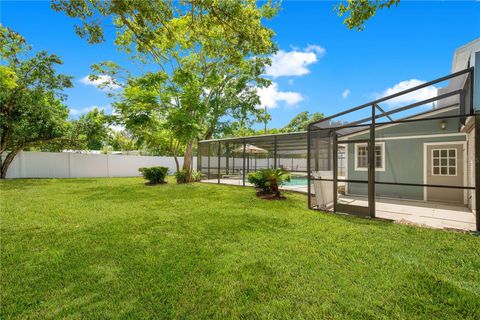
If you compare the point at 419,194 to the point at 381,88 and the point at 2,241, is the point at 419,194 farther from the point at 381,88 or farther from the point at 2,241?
the point at 2,241

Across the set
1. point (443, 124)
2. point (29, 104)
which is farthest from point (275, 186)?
point (29, 104)

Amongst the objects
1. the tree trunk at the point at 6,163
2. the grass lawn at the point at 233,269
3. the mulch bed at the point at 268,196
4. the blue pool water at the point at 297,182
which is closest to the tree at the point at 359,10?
the grass lawn at the point at 233,269

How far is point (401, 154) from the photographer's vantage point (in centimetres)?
789

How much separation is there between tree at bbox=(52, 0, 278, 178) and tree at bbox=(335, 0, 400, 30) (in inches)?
97.7

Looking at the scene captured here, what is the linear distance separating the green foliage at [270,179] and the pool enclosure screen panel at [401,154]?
Result: 4.16ft

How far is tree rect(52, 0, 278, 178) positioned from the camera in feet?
16.6

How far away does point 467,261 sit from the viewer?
3094 mm

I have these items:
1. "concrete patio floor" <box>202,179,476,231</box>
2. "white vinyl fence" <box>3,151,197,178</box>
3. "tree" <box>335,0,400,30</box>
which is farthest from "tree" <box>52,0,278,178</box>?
"white vinyl fence" <box>3,151,197,178</box>

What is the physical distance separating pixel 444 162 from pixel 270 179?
5612mm

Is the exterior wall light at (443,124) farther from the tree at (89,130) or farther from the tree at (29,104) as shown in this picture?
the tree at (29,104)

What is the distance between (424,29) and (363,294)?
25.2ft

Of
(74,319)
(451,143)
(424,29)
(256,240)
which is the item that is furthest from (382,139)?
(74,319)

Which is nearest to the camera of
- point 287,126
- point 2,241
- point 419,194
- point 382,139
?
point 2,241

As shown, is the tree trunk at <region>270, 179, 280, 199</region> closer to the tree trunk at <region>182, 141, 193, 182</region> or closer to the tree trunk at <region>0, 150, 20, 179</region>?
the tree trunk at <region>182, 141, 193, 182</region>
